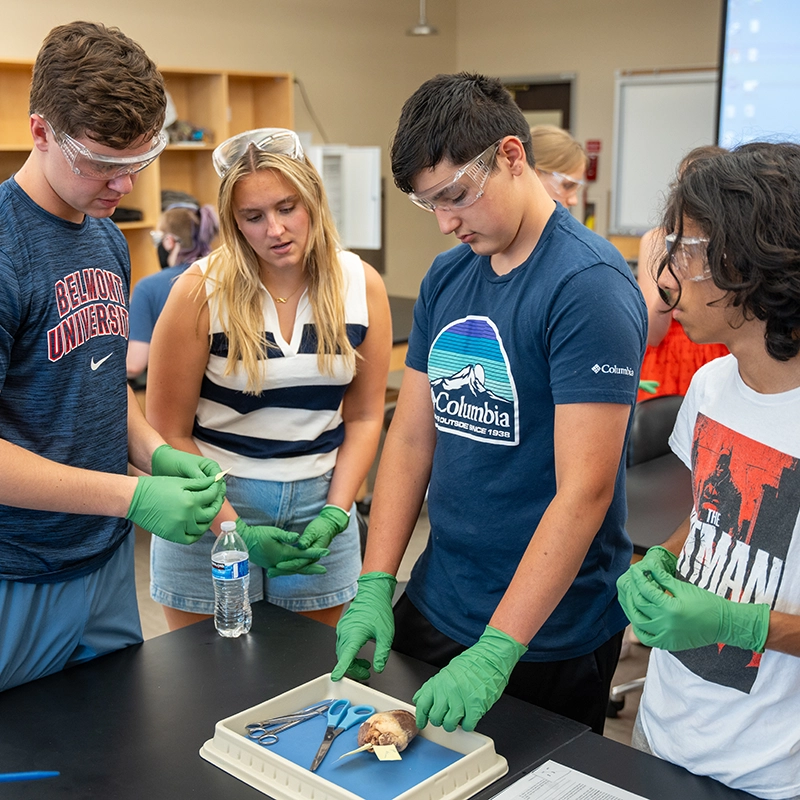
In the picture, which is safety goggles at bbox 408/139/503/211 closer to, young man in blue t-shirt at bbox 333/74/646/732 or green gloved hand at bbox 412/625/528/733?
young man in blue t-shirt at bbox 333/74/646/732

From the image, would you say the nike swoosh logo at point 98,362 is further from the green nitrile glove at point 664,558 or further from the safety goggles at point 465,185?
the green nitrile glove at point 664,558

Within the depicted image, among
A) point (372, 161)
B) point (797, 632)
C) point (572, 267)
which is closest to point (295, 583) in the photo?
point (572, 267)

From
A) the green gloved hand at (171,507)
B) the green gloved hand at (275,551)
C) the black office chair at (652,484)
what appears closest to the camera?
the green gloved hand at (171,507)

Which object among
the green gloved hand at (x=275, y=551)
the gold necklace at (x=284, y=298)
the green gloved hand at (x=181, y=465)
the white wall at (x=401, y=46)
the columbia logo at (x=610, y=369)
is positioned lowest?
the green gloved hand at (x=275, y=551)

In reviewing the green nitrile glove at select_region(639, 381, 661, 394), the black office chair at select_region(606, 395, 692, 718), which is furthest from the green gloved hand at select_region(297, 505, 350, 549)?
the green nitrile glove at select_region(639, 381, 661, 394)

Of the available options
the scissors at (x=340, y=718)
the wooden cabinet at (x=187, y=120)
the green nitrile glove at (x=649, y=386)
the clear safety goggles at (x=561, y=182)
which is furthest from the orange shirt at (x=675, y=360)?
the wooden cabinet at (x=187, y=120)

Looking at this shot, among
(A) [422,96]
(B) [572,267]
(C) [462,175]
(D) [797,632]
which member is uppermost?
(A) [422,96]

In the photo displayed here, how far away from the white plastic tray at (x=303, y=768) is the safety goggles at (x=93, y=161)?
0.79 metres

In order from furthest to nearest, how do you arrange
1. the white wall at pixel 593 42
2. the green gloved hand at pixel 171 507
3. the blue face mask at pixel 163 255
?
1. the white wall at pixel 593 42
2. the blue face mask at pixel 163 255
3. the green gloved hand at pixel 171 507

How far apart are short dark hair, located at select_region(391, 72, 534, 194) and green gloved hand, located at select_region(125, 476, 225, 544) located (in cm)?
60

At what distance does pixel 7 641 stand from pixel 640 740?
3.12 feet

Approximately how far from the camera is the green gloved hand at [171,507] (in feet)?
4.51

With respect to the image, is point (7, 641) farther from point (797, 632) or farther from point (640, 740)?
point (797, 632)

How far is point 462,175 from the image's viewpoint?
127 centimetres
